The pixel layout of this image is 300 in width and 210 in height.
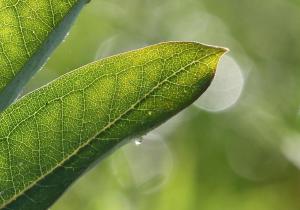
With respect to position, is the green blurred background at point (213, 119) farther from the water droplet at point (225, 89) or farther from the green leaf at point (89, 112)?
the green leaf at point (89, 112)

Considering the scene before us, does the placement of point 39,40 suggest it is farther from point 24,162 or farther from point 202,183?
point 202,183

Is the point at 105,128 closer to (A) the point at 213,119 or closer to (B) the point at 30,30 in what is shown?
(B) the point at 30,30

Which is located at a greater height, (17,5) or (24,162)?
(17,5)

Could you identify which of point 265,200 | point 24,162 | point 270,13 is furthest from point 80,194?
point 24,162

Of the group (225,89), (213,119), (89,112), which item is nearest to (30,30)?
(89,112)

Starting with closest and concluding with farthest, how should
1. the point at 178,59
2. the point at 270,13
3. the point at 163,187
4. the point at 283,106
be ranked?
1. the point at 178,59
2. the point at 163,187
3. the point at 283,106
4. the point at 270,13
